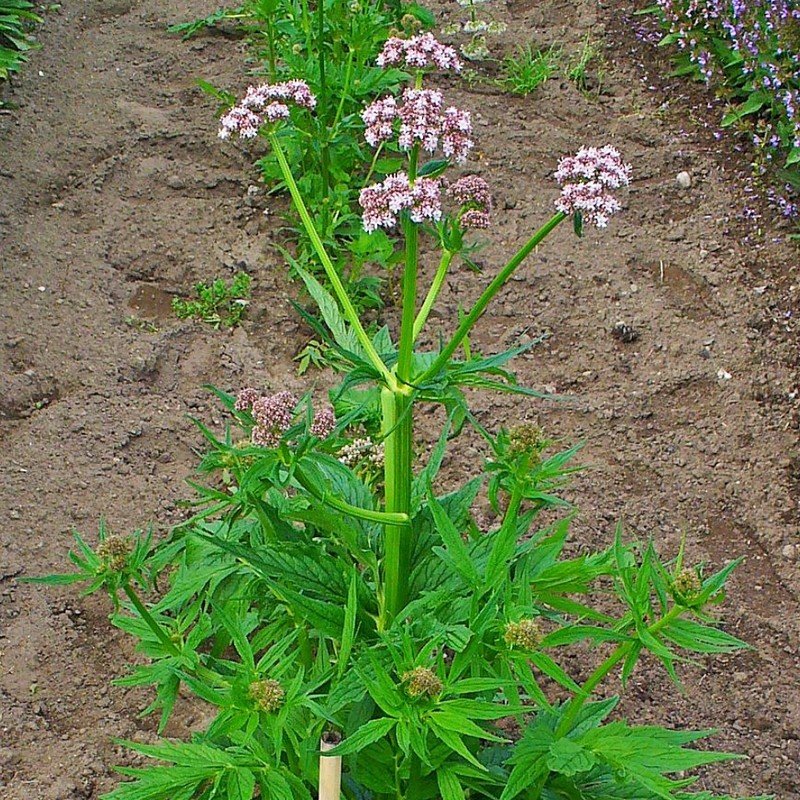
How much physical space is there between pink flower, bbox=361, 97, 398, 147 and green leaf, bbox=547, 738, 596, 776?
1103 millimetres

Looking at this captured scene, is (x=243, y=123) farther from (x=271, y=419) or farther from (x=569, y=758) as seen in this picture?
(x=569, y=758)

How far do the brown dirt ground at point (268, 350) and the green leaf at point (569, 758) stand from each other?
641mm

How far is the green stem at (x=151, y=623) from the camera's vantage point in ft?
6.01

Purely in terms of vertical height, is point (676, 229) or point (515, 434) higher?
point (515, 434)

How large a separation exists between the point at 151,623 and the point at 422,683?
549mm

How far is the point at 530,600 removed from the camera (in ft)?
5.80

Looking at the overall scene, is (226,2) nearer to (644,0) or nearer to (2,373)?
(644,0)

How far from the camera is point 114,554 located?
1.81m

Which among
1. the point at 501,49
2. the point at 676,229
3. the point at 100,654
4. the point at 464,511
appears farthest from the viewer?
the point at 501,49

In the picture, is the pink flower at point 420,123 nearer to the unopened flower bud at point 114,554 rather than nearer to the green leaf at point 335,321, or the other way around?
the green leaf at point 335,321

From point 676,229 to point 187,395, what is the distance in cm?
211

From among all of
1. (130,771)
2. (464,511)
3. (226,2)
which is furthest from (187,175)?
(130,771)

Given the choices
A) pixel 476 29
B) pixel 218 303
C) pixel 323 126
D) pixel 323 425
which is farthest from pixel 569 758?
pixel 476 29

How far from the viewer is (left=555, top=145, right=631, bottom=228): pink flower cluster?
169 cm
